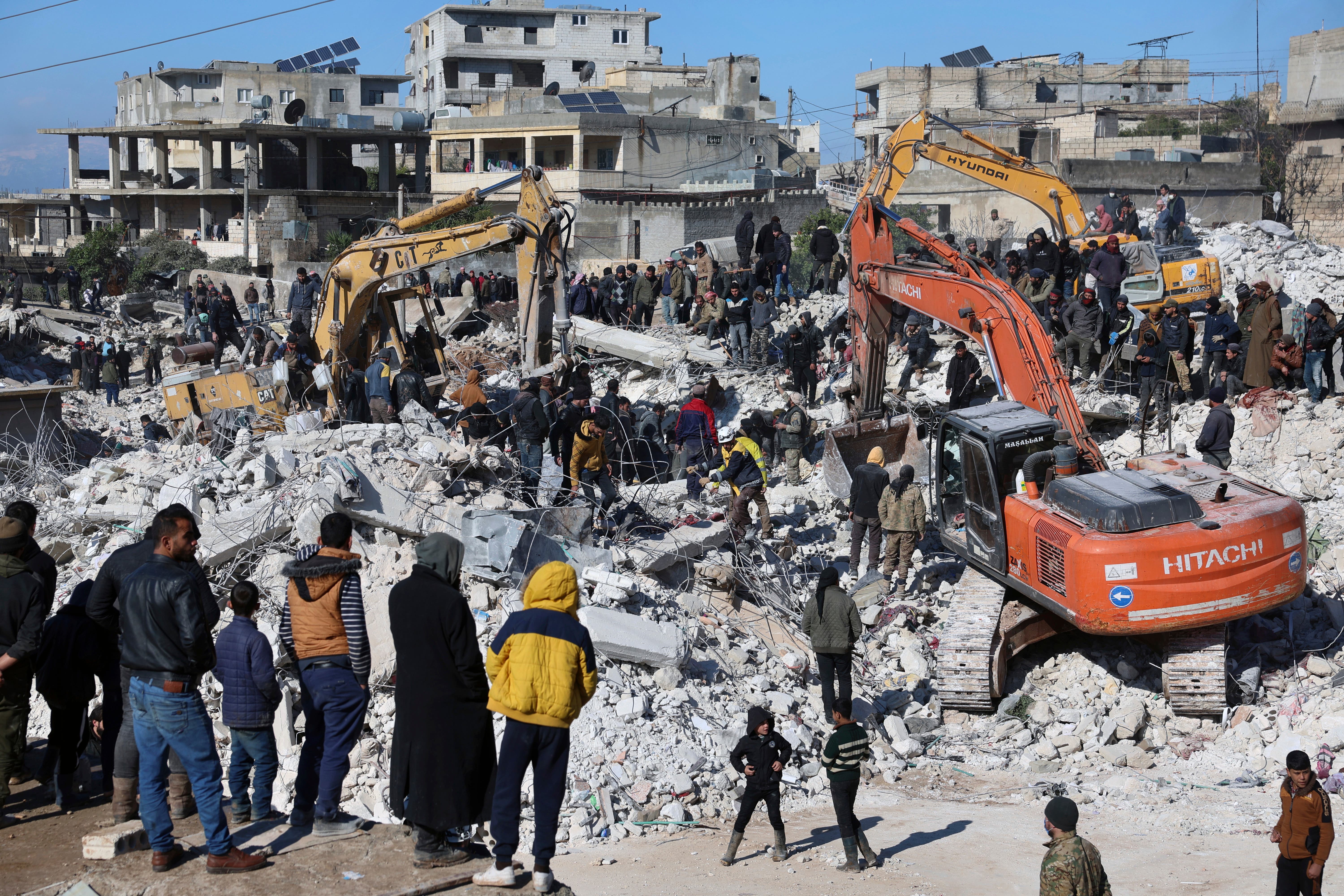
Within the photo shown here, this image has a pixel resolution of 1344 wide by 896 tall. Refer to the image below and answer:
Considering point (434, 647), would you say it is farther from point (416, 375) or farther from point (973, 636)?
point (416, 375)

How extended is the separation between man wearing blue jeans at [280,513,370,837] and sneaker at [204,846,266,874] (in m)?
0.41

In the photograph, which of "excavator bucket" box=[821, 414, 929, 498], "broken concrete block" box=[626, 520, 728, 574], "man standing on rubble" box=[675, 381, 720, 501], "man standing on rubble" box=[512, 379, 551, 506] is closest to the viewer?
"broken concrete block" box=[626, 520, 728, 574]

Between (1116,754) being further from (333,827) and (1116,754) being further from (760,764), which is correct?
(333,827)

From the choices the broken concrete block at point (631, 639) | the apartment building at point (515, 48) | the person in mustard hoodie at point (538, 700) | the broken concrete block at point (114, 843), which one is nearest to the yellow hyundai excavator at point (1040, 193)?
the broken concrete block at point (631, 639)

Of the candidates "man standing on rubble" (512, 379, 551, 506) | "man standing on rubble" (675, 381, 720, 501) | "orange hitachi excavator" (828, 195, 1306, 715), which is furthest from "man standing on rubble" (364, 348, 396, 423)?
"orange hitachi excavator" (828, 195, 1306, 715)

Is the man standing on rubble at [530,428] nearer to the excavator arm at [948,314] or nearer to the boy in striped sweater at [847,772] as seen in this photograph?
the excavator arm at [948,314]

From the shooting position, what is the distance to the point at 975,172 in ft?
54.9

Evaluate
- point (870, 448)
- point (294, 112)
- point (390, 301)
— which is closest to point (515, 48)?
point (294, 112)

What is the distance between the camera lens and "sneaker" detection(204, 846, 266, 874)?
17.8ft

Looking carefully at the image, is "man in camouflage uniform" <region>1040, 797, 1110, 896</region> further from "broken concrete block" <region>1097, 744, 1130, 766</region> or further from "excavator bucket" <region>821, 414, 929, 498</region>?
"excavator bucket" <region>821, 414, 929, 498</region>

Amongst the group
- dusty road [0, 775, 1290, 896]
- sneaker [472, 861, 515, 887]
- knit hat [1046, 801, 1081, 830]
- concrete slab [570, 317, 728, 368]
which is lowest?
dusty road [0, 775, 1290, 896]

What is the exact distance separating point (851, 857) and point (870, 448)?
782cm

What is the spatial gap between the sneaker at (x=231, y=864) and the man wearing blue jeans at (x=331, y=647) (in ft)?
1.33

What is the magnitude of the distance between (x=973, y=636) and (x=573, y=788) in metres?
3.76
